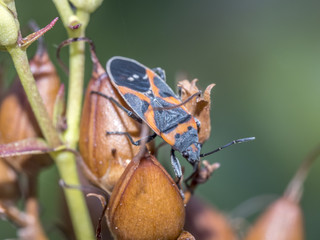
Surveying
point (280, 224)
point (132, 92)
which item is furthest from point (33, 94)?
point (280, 224)

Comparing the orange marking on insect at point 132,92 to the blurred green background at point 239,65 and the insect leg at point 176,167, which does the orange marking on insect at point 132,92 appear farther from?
the blurred green background at point 239,65

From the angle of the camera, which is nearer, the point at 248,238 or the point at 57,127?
the point at 57,127

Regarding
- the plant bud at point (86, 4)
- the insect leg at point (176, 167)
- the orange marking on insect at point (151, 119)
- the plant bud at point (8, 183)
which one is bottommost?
the insect leg at point (176, 167)

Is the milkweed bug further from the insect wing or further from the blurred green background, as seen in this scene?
the blurred green background

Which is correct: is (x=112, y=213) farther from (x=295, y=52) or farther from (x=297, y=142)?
(x=295, y=52)

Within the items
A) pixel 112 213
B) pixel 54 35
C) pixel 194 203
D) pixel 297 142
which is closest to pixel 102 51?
pixel 54 35

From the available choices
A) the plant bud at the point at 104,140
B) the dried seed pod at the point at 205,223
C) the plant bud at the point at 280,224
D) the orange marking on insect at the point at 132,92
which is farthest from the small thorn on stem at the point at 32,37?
the plant bud at the point at 280,224

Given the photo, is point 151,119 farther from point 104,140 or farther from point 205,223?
point 205,223
